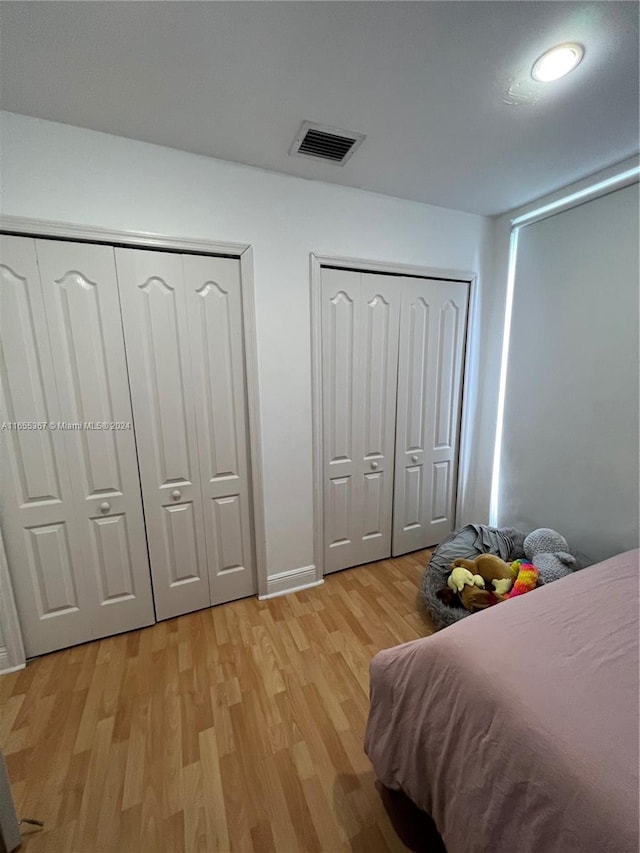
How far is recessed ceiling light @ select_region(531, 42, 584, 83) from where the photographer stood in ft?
3.45

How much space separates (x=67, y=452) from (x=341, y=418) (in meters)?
1.49

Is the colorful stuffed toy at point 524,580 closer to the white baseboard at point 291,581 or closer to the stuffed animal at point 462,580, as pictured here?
the stuffed animal at point 462,580

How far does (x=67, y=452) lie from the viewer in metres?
1.55

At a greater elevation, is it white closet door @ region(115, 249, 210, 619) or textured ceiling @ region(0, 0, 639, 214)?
textured ceiling @ region(0, 0, 639, 214)

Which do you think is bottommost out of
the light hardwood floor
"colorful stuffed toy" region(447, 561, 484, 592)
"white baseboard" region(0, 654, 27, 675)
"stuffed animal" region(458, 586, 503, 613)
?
the light hardwood floor

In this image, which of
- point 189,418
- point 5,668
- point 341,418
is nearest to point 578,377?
point 341,418

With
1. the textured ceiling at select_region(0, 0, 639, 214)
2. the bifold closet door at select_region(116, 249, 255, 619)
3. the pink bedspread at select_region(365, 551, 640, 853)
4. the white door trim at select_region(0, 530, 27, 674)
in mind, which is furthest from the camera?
the bifold closet door at select_region(116, 249, 255, 619)

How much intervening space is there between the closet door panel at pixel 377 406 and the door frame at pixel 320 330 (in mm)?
101

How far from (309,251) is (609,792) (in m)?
2.17

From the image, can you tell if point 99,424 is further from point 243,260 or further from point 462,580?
point 462,580

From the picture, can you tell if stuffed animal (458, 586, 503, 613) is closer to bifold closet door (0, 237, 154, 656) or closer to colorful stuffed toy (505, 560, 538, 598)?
colorful stuffed toy (505, 560, 538, 598)

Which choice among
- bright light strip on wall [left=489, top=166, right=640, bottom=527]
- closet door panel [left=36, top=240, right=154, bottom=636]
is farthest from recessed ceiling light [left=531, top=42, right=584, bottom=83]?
closet door panel [left=36, top=240, right=154, bottom=636]

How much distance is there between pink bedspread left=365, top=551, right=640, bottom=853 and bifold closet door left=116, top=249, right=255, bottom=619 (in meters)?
1.19

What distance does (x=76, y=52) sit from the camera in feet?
3.41
